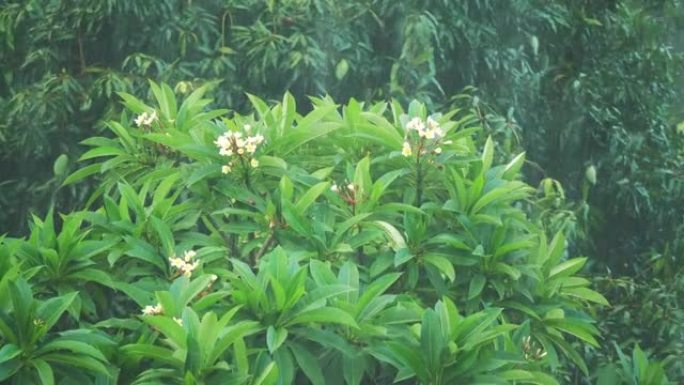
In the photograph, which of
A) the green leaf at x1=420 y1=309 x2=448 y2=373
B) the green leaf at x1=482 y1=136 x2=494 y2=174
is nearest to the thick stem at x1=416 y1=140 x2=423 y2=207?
the green leaf at x1=482 y1=136 x2=494 y2=174

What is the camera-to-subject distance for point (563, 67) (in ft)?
21.7

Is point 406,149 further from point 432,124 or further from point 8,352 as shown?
point 8,352

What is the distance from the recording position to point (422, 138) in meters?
2.98

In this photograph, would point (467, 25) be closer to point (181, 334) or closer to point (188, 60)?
point (188, 60)

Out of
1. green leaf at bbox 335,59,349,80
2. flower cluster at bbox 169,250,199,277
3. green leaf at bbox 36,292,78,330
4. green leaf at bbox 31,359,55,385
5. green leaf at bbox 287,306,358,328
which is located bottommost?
green leaf at bbox 335,59,349,80

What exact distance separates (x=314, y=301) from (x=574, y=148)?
14.1 ft

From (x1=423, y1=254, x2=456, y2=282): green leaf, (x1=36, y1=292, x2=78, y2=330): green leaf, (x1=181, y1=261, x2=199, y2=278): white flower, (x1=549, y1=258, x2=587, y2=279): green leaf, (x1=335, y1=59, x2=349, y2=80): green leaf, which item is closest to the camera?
(x1=36, y1=292, x2=78, y2=330): green leaf

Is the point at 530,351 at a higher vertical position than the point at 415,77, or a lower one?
higher

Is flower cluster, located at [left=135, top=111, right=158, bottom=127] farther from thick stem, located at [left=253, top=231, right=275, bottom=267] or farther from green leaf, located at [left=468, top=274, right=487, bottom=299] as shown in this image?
green leaf, located at [left=468, top=274, right=487, bottom=299]

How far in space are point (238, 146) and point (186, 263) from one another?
12.7 inches

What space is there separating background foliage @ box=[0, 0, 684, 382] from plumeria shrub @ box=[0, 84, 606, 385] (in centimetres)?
225

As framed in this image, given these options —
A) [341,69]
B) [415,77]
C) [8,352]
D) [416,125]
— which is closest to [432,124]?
[416,125]

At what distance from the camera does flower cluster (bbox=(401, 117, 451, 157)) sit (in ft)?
9.72

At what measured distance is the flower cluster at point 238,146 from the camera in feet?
9.45
